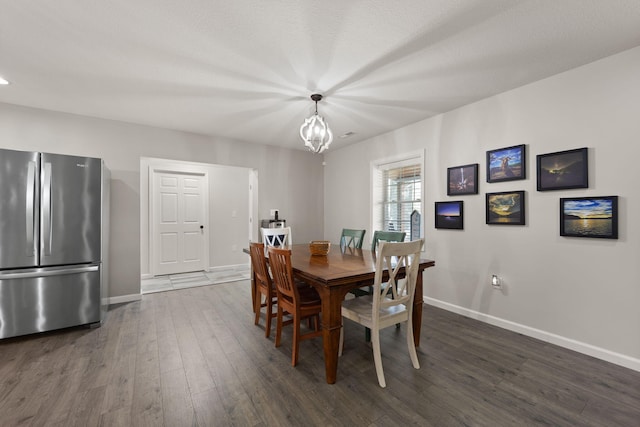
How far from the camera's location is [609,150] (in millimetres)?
2195

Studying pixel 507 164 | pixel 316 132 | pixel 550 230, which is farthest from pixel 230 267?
pixel 550 230

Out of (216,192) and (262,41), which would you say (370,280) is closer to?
(262,41)

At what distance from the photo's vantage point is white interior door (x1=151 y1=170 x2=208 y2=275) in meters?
5.08

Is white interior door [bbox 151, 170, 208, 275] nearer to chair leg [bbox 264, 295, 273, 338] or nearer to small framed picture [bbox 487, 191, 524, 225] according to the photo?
chair leg [bbox 264, 295, 273, 338]

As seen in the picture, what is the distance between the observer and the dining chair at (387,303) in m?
1.86

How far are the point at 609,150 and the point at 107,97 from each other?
193 inches


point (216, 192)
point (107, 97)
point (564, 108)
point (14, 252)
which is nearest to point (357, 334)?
point (564, 108)

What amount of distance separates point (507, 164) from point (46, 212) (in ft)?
15.7

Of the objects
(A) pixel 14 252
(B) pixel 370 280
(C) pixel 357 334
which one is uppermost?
(A) pixel 14 252

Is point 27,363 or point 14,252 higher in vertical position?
point 14,252

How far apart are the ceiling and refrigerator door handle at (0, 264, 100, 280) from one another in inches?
73.5

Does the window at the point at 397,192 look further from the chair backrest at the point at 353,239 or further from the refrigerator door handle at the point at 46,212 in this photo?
the refrigerator door handle at the point at 46,212

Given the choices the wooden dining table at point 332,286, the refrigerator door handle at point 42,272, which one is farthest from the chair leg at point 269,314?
the refrigerator door handle at point 42,272

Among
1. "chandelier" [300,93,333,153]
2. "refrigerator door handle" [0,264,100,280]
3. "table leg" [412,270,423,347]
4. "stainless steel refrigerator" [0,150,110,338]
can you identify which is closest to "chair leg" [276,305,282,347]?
"table leg" [412,270,423,347]
